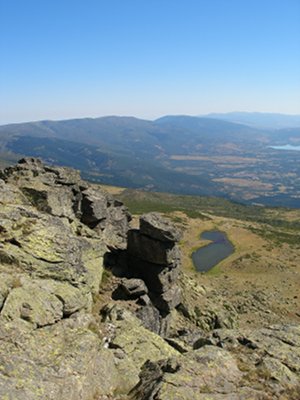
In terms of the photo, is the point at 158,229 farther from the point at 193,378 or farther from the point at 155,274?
the point at 193,378

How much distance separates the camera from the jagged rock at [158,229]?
35531mm

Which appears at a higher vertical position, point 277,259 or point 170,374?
point 170,374

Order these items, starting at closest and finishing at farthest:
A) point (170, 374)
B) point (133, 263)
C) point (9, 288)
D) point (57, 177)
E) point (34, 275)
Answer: point (170, 374) < point (9, 288) < point (34, 275) < point (133, 263) < point (57, 177)

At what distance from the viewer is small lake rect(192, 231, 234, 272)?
8725cm

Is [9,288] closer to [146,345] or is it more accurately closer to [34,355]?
[34,355]

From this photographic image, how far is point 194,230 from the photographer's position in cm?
13000

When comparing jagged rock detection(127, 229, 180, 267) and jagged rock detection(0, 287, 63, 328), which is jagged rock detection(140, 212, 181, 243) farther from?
jagged rock detection(0, 287, 63, 328)

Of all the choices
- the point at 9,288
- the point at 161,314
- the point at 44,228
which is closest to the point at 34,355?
the point at 9,288

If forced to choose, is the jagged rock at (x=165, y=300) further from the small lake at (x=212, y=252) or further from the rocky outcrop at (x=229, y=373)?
the small lake at (x=212, y=252)

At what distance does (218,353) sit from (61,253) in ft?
33.5

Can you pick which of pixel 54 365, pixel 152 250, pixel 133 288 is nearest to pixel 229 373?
pixel 54 365

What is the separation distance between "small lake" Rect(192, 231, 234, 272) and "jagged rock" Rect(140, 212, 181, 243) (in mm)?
46742

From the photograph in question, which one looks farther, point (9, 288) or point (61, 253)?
point (61, 253)

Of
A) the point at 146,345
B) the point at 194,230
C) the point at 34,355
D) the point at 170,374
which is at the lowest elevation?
the point at 194,230
